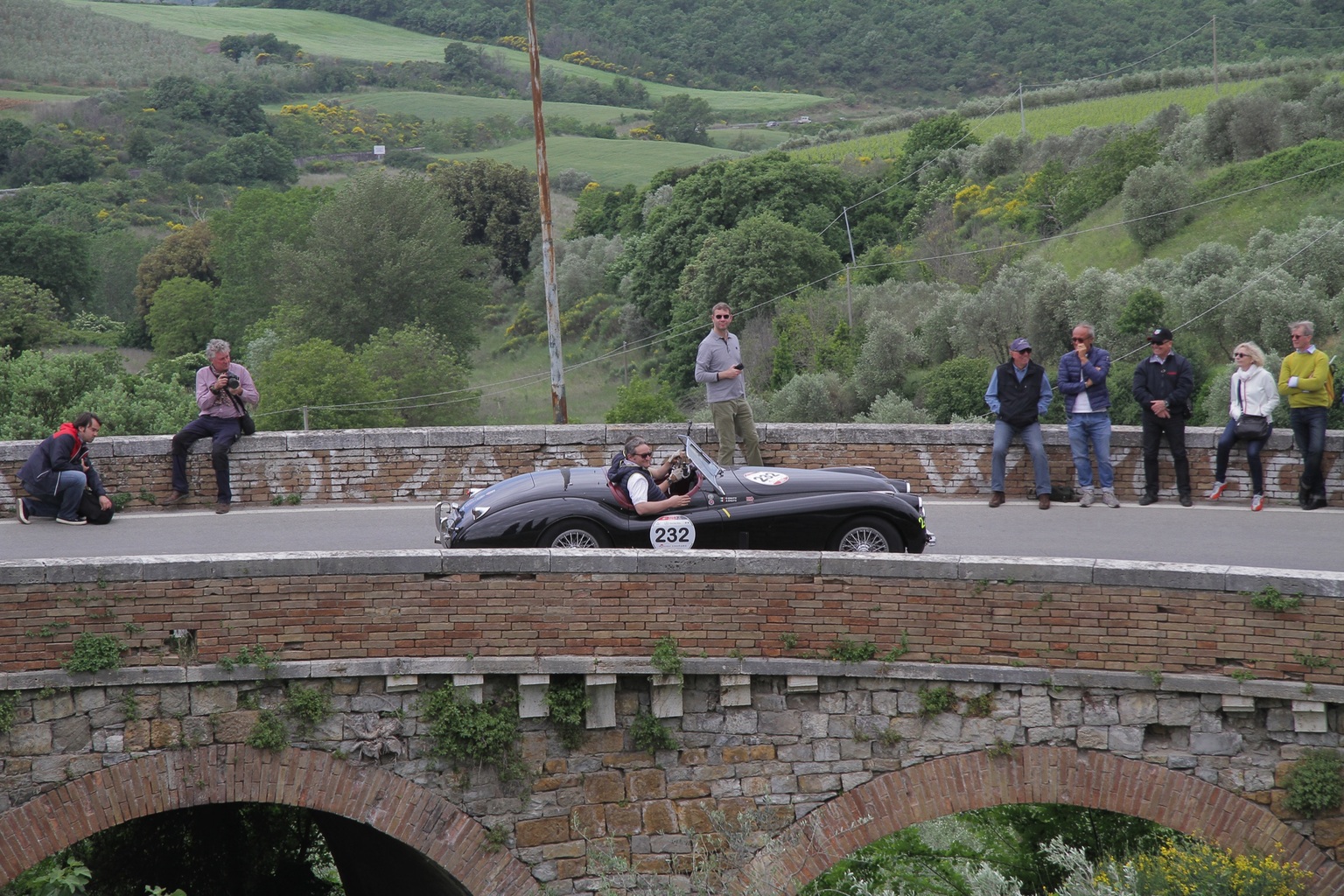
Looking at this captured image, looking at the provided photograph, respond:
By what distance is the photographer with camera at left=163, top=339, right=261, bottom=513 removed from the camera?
12742 mm

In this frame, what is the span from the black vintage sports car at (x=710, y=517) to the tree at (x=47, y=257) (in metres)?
54.4

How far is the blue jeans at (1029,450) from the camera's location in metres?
12.2

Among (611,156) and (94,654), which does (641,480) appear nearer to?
(94,654)

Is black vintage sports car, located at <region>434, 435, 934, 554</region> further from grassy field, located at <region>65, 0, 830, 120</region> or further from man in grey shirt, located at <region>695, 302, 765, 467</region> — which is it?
grassy field, located at <region>65, 0, 830, 120</region>

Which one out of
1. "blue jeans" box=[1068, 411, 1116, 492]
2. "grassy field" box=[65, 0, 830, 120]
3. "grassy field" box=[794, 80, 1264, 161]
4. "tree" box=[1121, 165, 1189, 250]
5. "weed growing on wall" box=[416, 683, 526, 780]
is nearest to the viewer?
"weed growing on wall" box=[416, 683, 526, 780]

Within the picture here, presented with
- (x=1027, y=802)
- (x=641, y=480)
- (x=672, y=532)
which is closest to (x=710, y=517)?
(x=672, y=532)

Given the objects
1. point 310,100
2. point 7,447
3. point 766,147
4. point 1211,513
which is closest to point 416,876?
point 7,447

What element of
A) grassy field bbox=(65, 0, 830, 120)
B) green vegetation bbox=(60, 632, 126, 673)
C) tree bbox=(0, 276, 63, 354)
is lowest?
green vegetation bbox=(60, 632, 126, 673)

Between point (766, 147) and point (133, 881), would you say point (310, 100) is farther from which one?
point (133, 881)

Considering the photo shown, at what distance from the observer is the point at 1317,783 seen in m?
8.53

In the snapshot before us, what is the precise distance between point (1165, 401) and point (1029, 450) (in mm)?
1364

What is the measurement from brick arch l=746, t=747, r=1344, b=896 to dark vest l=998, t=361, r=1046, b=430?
407 centimetres

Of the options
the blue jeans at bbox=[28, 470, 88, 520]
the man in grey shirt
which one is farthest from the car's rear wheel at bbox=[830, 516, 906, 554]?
the blue jeans at bbox=[28, 470, 88, 520]

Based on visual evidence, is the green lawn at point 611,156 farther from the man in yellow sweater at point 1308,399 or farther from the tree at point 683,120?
the man in yellow sweater at point 1308,399
